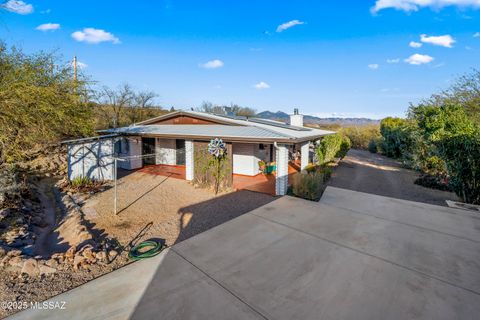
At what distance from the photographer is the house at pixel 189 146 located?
31.7ft

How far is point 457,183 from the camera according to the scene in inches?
336

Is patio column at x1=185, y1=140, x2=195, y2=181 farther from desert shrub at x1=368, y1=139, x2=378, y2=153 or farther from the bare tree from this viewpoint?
desert shrub at x1=368, y1=139, x2=378, y2=153

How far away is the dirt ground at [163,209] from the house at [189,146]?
5.13 ft

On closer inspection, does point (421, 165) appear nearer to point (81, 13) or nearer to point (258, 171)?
point (258, 171)

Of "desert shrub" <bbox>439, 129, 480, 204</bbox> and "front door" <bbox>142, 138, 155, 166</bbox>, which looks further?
A: "front door" <bbox>142, 138, 155, 166</bbox>

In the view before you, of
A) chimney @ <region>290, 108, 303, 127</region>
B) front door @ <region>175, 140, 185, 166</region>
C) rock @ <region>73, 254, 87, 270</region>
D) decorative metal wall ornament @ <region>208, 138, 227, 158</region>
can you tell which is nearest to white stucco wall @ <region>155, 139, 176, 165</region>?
front door @ <region>175, 140, 185, 166</region>

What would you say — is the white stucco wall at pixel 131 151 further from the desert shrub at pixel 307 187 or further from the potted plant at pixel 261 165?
the desert shrub at pixel 307 187

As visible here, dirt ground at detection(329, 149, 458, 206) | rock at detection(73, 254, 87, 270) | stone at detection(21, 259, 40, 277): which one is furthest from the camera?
dirt ground at detection(329, 149, 458, 206)

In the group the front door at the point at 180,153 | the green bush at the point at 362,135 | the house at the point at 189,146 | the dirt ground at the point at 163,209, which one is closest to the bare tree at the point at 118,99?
the house at the point at 189,146

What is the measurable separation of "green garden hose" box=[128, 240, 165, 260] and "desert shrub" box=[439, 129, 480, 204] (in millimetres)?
10578

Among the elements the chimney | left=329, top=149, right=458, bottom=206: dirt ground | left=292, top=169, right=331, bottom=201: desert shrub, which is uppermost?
the chimney

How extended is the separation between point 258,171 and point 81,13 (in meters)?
14.0

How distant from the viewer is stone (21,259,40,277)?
14.3 ft

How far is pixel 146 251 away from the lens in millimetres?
5363
